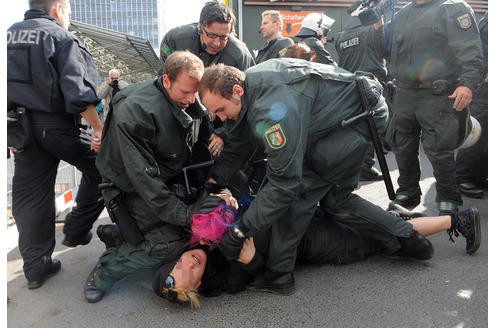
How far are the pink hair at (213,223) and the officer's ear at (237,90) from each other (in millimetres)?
603

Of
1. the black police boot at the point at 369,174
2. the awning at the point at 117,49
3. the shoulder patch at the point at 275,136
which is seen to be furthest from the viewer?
the awning at the point at 117,49

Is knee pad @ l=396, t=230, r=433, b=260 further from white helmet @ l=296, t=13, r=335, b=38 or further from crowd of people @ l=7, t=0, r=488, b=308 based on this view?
→ white helmet @ l=296, t=13, r=335, b=38

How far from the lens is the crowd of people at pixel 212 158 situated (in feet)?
6.68

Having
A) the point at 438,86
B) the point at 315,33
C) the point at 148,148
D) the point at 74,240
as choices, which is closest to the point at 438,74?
the point at 438,86

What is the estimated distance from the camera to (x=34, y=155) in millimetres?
2453

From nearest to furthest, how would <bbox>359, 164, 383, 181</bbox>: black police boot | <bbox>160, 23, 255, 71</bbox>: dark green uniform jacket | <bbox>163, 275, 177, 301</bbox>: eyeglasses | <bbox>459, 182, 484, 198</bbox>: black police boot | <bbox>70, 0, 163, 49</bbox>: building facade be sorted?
<bbox>163, 275, 177, 301</bbox>: eyeglasses, <bbox>160, 23, 255, 71</bbox>: dark green uniform jacket, <bbox>459, 182, 484, 198</bbox>: black police boot, <bbox>359, 164, 383, 181</bbox>: black police boot, <bbox>70, 0, 163, 49</bbox>: building facade

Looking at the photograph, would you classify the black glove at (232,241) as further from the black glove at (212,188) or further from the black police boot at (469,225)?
the black police boot at (469,225)

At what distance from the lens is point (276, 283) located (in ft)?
7.34

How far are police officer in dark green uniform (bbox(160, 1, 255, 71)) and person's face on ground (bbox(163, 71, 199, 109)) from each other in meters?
0.82

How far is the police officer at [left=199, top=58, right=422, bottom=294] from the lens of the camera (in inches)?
76.3

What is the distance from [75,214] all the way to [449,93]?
9.08ft

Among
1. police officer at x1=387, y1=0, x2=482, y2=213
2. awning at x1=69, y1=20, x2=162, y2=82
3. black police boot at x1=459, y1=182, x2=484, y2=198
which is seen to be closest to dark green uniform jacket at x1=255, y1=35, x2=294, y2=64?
police officer at x1=387, y1=0, x2=482, y2=213

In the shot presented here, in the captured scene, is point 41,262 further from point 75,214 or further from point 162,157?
point 162,157

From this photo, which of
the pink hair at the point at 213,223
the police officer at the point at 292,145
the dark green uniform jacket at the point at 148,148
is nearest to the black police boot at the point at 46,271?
the dark green uniform jacket at the point at 148,148
